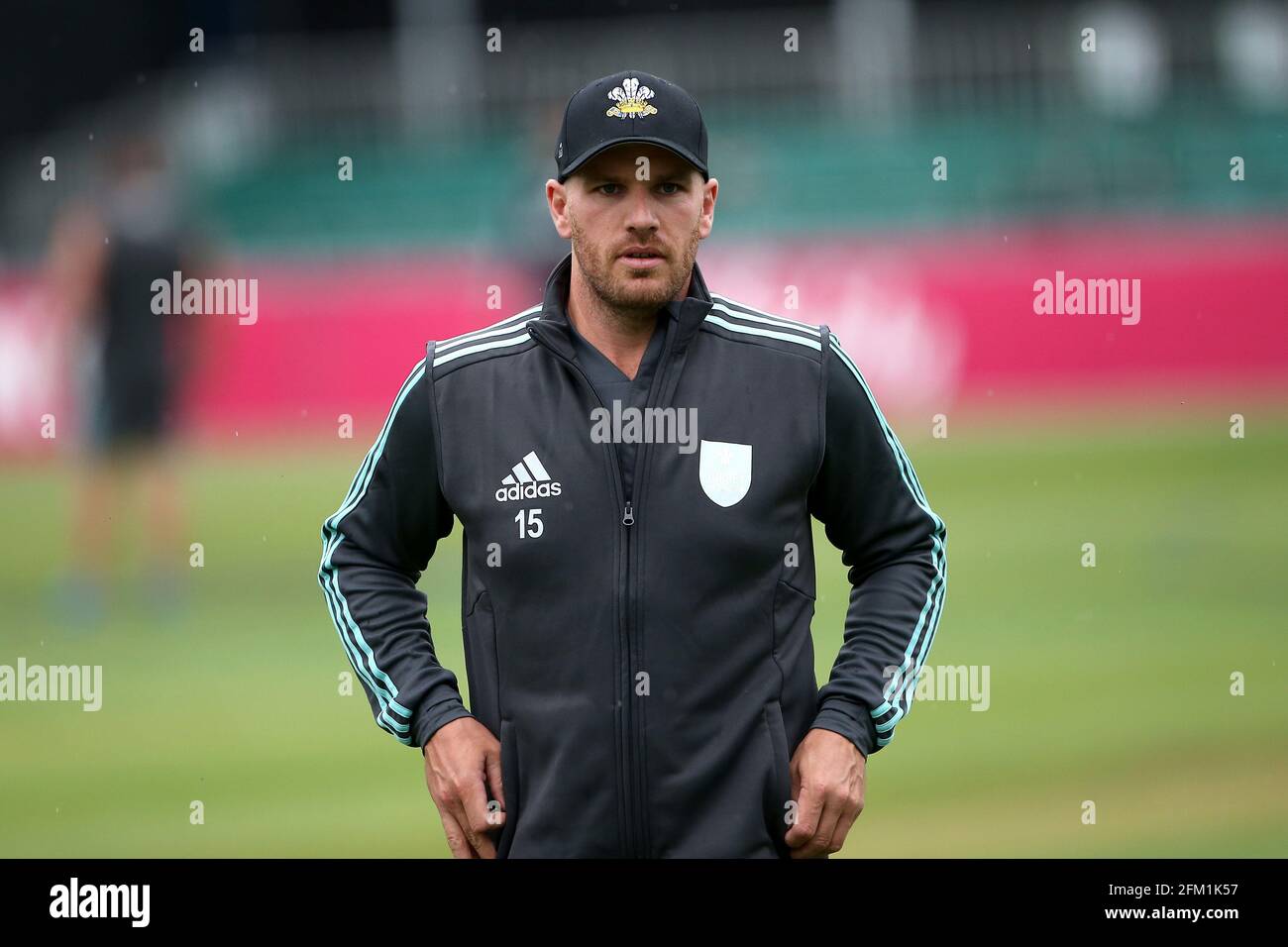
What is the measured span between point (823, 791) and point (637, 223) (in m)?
1.10

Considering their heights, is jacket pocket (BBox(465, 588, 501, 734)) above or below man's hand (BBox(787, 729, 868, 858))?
above

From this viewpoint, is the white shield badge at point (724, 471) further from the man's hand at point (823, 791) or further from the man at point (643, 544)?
the man's hand at point (823, 791)

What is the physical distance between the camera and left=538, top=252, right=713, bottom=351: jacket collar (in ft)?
11.3

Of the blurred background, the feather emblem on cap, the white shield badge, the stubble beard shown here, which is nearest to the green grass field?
the blurred background

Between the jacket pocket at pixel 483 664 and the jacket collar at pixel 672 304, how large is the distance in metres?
0.54

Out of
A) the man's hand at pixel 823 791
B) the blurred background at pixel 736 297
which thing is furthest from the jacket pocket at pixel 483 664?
the blurred background at pixel 736 297

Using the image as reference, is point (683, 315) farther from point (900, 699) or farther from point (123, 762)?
point (123, 762)

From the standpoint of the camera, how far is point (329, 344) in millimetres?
17297

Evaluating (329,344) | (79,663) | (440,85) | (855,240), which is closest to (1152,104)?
(855,240)

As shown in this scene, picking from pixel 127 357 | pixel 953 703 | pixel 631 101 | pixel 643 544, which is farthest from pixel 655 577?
pixel 127 357

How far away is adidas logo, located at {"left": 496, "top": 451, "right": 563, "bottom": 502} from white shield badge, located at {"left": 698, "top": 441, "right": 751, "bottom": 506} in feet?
0.89

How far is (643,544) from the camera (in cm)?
331

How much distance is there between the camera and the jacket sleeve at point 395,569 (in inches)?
137

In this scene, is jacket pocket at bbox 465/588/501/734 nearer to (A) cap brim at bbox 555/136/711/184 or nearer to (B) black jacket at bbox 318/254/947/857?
(B) black jacket at bbox 318/254/947/857
